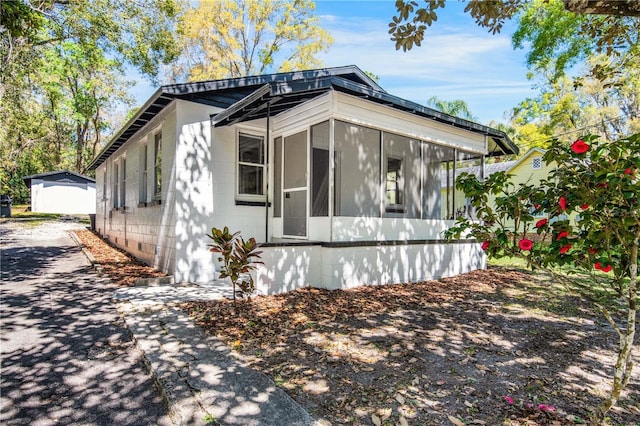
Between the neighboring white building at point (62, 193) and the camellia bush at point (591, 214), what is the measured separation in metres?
35.0

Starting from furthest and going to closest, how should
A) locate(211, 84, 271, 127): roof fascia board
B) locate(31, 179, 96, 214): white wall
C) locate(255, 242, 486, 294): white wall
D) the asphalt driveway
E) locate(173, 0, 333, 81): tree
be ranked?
locate(31, 179, 96, 214): white wall < locate(173, 0, 333, 81): tree < locate(255, 242, 486, 294): white wall < locate(211, 84, 271, 127): roof fascia board < the asphalt driveway

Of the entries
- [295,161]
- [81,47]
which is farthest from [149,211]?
[81,47]

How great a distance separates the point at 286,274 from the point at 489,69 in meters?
18.6

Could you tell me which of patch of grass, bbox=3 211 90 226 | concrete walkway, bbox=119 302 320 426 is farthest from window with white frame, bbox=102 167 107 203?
Answer: concrete walkway, bbox=119 302 320 426

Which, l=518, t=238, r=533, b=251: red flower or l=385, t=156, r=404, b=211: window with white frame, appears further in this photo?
l=385, t=156, r=404, b=211: window with white frame

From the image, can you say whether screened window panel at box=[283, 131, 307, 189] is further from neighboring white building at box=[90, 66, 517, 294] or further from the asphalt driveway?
the asphalt driveway

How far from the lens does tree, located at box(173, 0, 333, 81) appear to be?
22.3 metres

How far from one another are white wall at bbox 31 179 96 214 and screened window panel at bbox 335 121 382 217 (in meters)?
31.1

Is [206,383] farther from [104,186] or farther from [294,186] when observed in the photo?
[104,186]

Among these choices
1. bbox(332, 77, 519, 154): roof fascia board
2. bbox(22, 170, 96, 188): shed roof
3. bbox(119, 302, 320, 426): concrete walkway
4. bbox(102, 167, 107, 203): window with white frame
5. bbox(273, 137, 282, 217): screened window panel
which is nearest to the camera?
bbox(119, 302, 320, 426): concrete walkway

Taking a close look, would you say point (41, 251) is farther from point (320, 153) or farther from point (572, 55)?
point (572, 55)

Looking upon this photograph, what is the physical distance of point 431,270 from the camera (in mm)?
8305

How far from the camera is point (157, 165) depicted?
27.1ft

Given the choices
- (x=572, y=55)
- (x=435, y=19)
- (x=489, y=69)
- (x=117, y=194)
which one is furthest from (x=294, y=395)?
(x=572, y=55)
